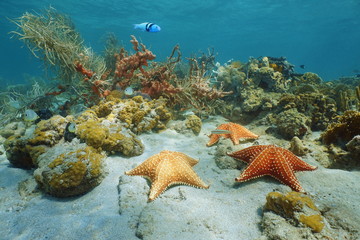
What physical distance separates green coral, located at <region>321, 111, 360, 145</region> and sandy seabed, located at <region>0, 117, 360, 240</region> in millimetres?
761

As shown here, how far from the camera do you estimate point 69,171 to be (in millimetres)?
3021

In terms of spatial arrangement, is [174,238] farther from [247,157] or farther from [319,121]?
[319,121]

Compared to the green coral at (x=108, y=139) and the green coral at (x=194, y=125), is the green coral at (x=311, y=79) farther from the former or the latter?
the green coral at (x=108, y=139)

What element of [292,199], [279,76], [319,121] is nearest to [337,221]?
[292,199]

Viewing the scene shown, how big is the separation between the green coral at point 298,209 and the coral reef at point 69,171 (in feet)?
Result: 9.27

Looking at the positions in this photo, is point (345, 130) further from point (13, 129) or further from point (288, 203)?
point (13, 129)

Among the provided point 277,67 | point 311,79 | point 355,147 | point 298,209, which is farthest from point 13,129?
point 311,79

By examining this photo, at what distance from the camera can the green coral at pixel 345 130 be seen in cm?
366

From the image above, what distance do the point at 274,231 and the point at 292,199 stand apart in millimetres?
436

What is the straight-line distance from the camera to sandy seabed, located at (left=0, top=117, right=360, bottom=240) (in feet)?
7.62

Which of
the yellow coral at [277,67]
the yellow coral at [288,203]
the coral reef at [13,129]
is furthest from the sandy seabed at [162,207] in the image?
the yellow coral at [277,67]

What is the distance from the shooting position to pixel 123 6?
3847 cm

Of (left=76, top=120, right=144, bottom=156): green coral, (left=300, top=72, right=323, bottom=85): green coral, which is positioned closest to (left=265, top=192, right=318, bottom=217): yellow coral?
(left=76, top=120, right=144, bottom=156): green coral

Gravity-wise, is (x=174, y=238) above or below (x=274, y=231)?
below
